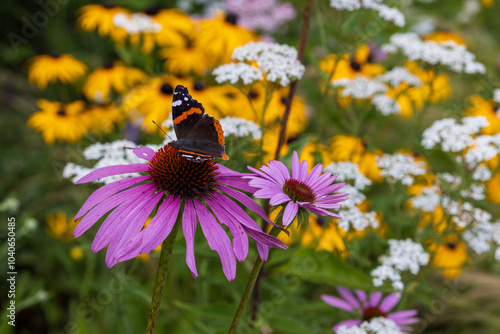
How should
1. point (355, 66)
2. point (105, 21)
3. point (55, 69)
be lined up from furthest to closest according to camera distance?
point (55, 69) → point (105, 21) → point (355, 66)

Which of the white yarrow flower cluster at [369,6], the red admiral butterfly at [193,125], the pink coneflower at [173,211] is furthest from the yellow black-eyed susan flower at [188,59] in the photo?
the pink coneflower at [173,211]

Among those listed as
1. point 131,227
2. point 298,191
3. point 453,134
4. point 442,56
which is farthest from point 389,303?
point 442,56

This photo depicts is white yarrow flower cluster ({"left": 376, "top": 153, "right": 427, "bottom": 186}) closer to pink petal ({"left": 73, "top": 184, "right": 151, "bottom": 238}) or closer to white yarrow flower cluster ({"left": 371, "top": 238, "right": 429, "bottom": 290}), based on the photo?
white yarrow flower cluster ({"left": 371, "top": 238, "right": 429, "bottom": 290})

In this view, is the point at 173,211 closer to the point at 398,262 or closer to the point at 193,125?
the point at 193,125

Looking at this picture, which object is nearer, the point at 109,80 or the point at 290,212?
the point at 290,212

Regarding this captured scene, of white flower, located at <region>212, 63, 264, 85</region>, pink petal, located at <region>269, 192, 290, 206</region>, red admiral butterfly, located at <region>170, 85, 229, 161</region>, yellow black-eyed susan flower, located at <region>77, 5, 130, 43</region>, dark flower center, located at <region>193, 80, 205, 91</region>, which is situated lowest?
pink petal, located at <region>269, 192, 290, 206</region>

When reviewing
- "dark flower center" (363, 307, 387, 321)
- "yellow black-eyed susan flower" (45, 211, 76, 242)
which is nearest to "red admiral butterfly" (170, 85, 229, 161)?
"dark flower center" (363, 307, 387, 321)
